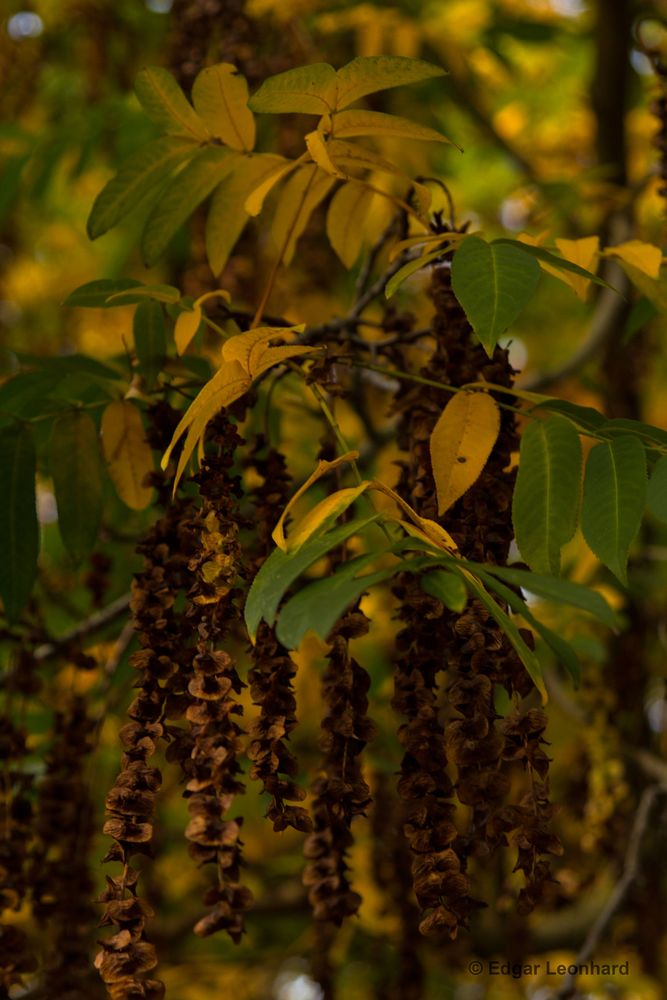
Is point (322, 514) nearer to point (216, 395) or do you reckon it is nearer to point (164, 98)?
point (216, 395)

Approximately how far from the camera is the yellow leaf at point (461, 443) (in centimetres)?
107

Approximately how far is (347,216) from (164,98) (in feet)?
0.99

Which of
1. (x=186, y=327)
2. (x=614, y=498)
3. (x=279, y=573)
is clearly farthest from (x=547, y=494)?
(x=186, y=327)

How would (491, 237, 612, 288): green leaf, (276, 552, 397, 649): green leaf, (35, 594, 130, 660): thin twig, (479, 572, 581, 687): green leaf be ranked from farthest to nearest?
(35, 594, 130, 660): thin twig < (491, 237, 612, 288): green leaf < (479, 572, 581, 687): green leaf < (276, 552, 397, 649): green leaf

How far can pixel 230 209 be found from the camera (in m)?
1.46

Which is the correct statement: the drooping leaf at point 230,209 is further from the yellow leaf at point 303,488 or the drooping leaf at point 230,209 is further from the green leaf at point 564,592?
the green leaf at point 564,592

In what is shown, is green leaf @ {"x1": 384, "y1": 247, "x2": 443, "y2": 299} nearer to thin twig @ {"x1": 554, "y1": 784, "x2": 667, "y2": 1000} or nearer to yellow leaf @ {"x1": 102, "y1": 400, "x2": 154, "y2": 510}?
yellow leaf @ {"x1": 102, "y1": 400, "x2": 154, "y2": 510}

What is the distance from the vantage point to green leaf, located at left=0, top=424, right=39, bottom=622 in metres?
1.35

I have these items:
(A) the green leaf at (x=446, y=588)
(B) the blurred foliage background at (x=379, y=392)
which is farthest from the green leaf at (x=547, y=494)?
(B) the blurred foliage background at (x=379, y=392)

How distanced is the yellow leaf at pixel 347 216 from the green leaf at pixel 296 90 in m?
0.34

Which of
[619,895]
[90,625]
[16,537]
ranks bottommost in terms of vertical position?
[619,895]

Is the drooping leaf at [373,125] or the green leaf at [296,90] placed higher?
the green leaf at [296,90]

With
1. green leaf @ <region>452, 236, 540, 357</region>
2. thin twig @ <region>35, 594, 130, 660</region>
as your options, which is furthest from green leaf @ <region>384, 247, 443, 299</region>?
thin twig @ <region>35, 594, 130, 660</region>

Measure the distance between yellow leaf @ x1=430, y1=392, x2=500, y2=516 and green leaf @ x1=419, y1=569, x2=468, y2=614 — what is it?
0.37ft
